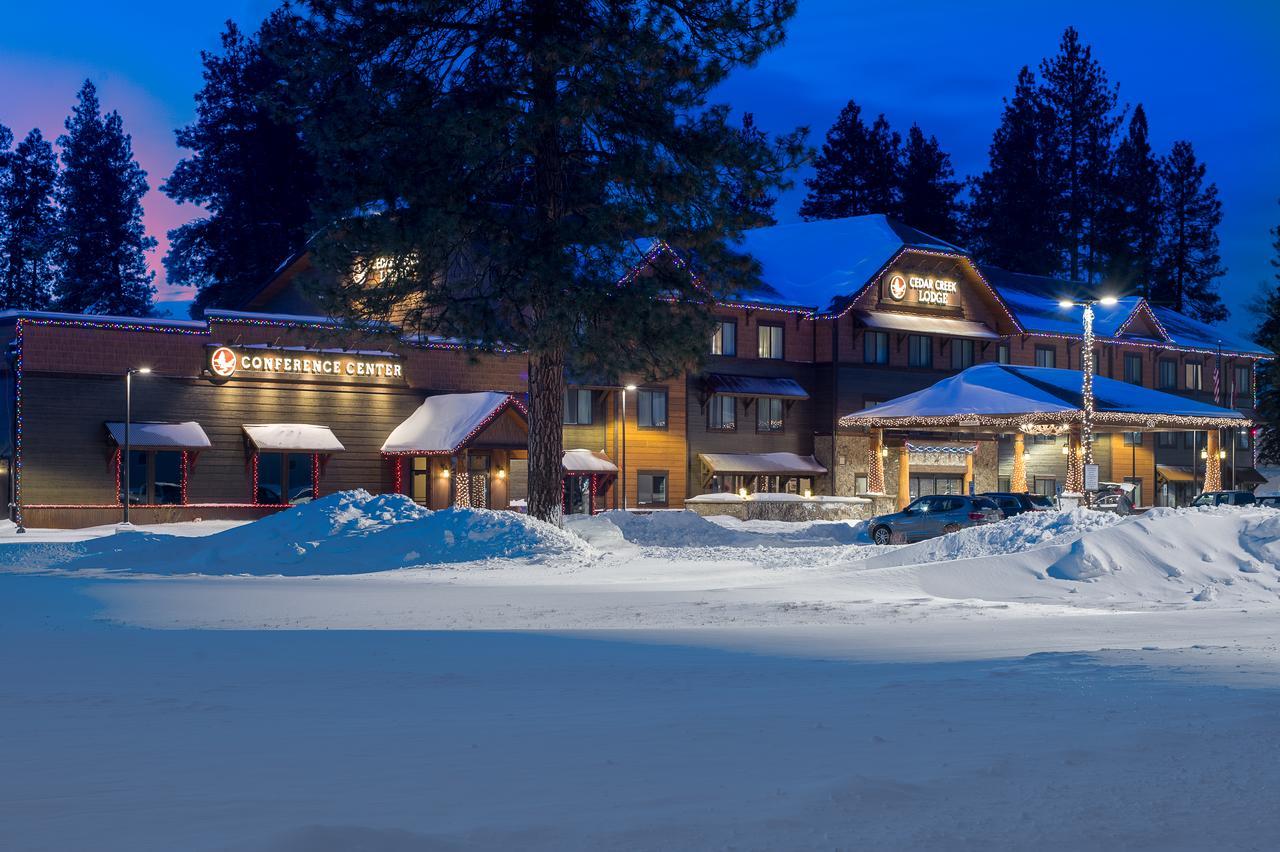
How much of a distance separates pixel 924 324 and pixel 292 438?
30867mm

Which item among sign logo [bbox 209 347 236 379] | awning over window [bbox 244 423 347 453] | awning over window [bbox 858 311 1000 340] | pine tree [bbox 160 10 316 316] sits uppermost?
pine tree [bbox 160 10 316 316]

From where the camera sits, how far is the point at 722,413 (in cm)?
6178

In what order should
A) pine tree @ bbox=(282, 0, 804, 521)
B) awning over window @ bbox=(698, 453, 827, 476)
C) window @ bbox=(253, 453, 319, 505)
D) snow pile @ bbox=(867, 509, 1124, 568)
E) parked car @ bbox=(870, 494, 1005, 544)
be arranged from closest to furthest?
snow pile @ bbox=(867, 509, 1124, 568)
pine tree @ bbox=(282, 0, 804, 521)
parked car @ bbox=(870, 494, 1005, 544)
window @ bbox=(253, 453, 319, 505)
awning over window @ bbox=(698, 453, 827, 476)

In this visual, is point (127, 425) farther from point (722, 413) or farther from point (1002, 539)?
point (1002, 539)

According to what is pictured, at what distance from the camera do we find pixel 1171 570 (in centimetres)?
2311

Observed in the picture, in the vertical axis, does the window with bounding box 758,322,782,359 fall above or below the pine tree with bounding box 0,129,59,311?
below

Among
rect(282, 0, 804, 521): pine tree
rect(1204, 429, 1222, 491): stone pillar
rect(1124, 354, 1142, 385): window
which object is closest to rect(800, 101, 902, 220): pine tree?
rect(1124, 354, 1142, 385): window

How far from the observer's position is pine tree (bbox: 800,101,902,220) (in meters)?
104

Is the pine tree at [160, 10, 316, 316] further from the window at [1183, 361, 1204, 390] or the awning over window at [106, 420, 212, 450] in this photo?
the window at [1183, 361, 1204, 390]

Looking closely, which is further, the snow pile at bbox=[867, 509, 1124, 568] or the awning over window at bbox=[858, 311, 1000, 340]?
the awning over window at bbox=[858, 311, 1000, 340]

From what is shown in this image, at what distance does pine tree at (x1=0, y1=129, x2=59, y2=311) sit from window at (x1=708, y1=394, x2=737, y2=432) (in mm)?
43957

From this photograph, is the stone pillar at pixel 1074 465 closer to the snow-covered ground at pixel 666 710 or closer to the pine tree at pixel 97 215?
the snow-covered ground at pixel 666 710

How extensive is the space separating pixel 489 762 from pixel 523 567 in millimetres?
20093

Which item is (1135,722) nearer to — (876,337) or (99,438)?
(99,438)
